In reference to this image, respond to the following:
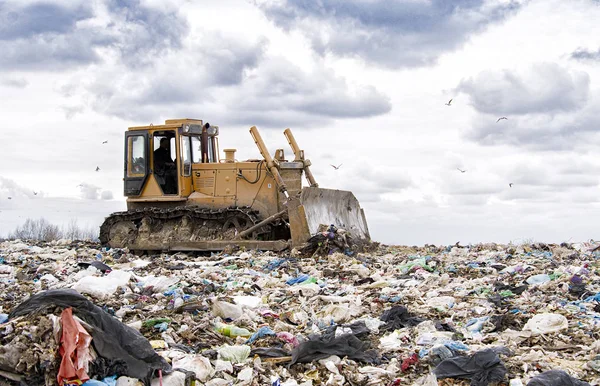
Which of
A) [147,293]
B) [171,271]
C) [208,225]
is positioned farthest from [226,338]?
[208,225]

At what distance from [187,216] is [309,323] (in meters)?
7.29

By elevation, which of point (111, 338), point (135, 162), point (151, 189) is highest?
point (135, 162)

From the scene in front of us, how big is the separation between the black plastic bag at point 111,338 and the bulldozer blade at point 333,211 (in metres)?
7.11

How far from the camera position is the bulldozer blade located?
12.2 metres

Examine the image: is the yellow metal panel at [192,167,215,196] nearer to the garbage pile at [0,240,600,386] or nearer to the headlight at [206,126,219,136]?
the headlight at [206,126,219,136]

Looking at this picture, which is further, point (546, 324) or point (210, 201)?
point (210, 201)

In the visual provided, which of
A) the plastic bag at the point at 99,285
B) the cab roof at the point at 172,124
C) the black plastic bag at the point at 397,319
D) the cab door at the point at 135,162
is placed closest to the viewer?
the black plastic bag at the point at 397,319

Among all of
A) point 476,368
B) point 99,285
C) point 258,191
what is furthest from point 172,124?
point 476,368

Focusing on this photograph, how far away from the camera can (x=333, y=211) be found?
1323 cm

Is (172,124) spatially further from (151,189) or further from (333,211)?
(333,211)

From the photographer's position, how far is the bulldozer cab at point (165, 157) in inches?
547

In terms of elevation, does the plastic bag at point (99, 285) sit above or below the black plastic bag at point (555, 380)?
above

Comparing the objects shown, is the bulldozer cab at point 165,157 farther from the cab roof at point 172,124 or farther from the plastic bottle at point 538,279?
the plastic bottle at point 538,279

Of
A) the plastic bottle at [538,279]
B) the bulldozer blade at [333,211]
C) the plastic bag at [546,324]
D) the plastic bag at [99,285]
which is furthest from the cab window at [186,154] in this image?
the plastic bag at [546,324]
